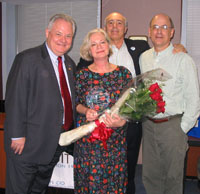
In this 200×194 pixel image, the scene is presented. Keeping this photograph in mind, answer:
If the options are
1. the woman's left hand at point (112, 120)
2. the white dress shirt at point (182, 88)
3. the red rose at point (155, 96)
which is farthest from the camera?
the white dress shirt at point (182, 88)

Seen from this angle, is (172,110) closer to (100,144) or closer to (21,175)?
(100,144)

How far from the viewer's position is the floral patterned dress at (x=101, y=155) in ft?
6.51

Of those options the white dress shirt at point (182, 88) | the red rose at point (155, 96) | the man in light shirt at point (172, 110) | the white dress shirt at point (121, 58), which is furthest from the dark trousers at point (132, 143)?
the red rose at point (155, 96)

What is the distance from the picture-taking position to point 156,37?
2.29m

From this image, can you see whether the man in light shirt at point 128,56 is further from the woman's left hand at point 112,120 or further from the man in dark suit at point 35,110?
the woman's left hand at point 112,120

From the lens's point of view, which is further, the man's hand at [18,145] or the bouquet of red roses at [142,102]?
the man's hand at [18,145]

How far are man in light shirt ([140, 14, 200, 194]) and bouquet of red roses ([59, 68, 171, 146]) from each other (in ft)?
1.32

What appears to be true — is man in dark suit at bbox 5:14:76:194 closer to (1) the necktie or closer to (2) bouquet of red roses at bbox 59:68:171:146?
(1) the necktie

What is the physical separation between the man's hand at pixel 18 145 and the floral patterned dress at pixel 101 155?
1.51 ft

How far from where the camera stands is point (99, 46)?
2.04m

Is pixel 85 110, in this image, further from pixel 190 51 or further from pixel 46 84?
pixel 190 51

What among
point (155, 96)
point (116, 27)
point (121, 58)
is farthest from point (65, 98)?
point (116, 27)

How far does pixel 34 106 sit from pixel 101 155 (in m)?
0.69

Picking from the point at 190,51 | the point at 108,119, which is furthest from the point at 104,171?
the point at 190,51
